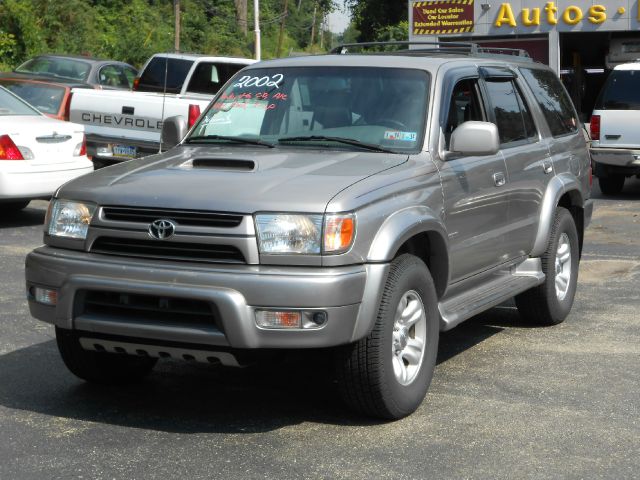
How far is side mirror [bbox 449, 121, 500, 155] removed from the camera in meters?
6.21

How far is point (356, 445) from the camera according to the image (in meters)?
5.33

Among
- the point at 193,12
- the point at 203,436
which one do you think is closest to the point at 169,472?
the point at 203,436

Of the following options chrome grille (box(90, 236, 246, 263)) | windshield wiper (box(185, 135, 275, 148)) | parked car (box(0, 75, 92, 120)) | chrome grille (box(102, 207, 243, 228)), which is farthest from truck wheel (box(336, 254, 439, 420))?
parked car (box(0, 75, 92, 120))

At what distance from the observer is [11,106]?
13.1m

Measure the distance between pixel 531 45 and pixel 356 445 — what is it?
31.8 meters

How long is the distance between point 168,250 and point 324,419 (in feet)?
3.84

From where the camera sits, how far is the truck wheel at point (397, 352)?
5430mm

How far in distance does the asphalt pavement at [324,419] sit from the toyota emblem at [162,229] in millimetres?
940

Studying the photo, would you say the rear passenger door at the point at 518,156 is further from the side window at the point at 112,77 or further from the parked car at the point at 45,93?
the side window at the point at 112,77

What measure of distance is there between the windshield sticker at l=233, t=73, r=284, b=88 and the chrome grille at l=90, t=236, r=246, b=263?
5.89 feet

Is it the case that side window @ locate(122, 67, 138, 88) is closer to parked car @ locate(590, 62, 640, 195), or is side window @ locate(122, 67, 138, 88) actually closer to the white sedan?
the white sedan

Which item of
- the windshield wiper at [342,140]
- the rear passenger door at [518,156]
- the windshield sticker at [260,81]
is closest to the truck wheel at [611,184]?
the rear passenger door at [518,156]

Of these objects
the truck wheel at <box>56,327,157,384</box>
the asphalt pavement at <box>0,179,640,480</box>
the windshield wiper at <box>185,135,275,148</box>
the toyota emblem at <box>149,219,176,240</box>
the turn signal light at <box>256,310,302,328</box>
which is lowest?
Answer: the asphalt pavement at <box>0,179,640,480</box>

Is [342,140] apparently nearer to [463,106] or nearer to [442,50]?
[463,106]
